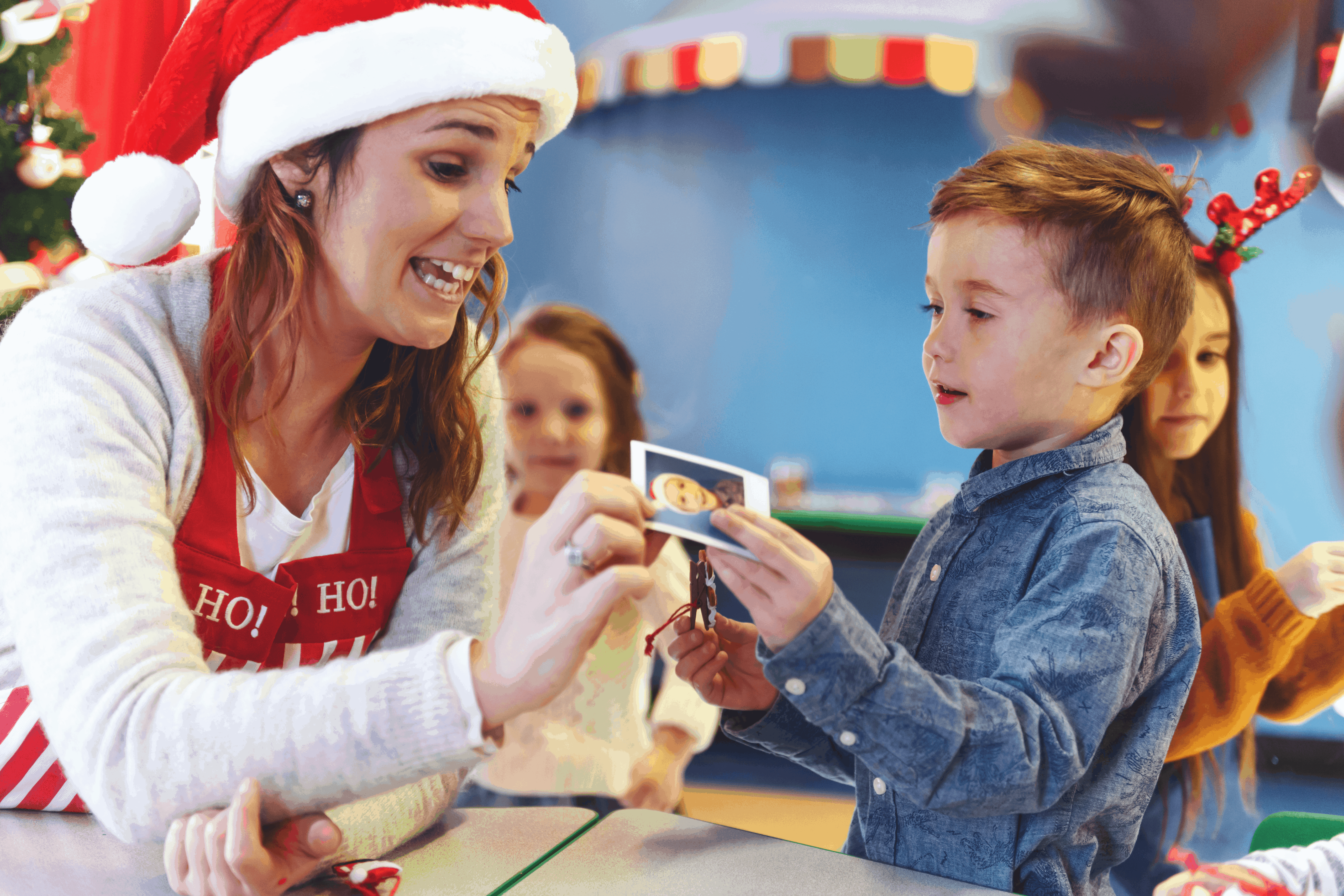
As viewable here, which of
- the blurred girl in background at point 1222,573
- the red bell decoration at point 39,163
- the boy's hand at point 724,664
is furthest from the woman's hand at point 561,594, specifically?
the red bell decoration at point 39,163

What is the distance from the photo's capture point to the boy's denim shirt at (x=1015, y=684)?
0.83 metres

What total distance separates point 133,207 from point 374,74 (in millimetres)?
289

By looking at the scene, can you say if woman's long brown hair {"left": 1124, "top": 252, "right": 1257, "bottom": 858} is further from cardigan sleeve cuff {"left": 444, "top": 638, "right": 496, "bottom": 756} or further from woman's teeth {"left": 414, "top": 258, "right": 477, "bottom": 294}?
cardigan sleeve cuff {"left": 444, "top": 638, "right": 496, "bottom": 756}

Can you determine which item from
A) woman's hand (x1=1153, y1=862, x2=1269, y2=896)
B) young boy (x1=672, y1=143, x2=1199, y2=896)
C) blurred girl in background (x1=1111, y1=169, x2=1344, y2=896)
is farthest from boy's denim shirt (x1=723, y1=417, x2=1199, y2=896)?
blurred girl in background (x1=1111, y1=169, x2=1344, y2=896)

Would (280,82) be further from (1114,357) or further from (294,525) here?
(1114,357)

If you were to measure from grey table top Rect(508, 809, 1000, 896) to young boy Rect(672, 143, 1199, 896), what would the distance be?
9cm

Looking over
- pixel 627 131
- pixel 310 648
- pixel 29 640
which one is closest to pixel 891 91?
pixel 627 131

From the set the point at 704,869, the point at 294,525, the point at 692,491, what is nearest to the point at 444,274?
the point at 294,525

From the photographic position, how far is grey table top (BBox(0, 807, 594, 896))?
0.83m

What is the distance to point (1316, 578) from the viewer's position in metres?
1.85

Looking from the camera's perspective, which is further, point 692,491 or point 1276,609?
point 1276,609

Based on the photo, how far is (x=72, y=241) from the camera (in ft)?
9.03

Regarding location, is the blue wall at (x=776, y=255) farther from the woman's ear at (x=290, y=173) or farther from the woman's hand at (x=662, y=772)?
the woman's ear at (x=290, y=173)

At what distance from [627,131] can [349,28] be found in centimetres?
140
